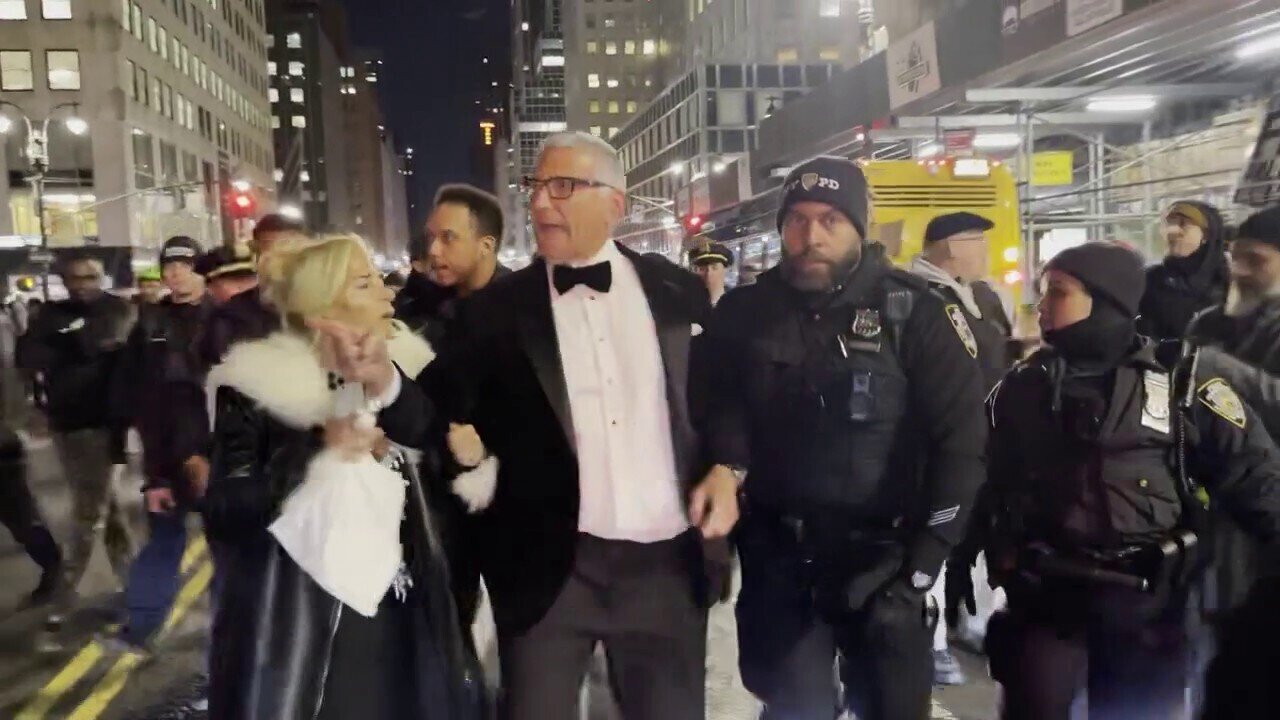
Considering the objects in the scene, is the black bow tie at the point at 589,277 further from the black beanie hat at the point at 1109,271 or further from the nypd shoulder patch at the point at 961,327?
the black beanie hat at the point at 1109,271

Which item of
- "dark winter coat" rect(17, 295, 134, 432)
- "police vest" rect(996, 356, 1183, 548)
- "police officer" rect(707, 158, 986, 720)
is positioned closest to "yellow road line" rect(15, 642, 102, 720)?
"dark winter coat" rect(17, 295, 134, 432)

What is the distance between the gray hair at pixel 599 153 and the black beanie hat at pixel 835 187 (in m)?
0.62

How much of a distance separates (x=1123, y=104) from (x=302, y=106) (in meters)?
130

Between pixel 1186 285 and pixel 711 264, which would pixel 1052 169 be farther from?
pixel 1186 285

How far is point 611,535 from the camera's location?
3109 millimetres

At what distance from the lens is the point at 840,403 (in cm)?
328

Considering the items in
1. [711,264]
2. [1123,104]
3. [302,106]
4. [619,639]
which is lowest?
[619,639]

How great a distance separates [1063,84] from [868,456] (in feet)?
39.8

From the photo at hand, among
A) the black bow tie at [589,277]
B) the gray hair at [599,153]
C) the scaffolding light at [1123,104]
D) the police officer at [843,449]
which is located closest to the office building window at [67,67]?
the scaffolding light at [1123,104]

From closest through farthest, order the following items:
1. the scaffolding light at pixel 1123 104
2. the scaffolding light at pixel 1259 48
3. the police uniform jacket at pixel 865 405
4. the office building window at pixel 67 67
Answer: the police uniform jacket at pixel 865 405, the scaffolding light at pixel 1259 48, the scaffolding light at pixel 1123 104, the office building window at pixel 67 67

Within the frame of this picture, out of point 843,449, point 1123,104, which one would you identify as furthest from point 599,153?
point 1123,104

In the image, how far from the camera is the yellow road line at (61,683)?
529 cm

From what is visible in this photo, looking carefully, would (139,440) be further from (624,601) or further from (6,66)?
(6,66)

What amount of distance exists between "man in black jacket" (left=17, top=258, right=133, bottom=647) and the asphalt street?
172 mm
